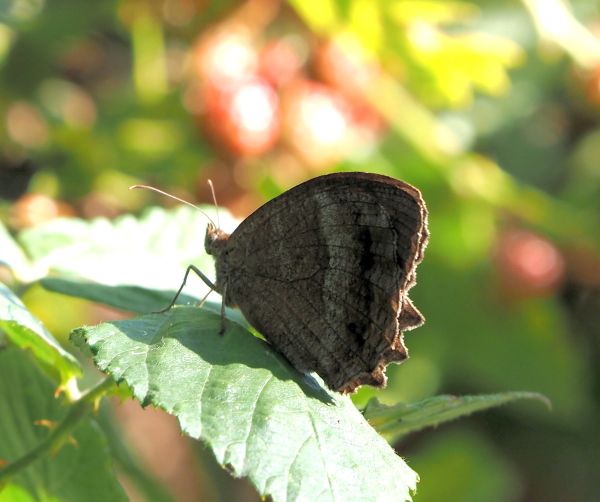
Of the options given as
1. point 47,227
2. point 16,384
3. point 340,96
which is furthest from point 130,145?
point 16,384

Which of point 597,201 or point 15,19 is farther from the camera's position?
point 597,201

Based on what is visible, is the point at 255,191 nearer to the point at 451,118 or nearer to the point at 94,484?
the point at 451,118

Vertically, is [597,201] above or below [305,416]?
below

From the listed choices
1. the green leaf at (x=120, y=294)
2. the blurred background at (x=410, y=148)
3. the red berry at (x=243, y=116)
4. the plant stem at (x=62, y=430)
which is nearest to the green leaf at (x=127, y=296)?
the green leaf at (x=120, y=294)

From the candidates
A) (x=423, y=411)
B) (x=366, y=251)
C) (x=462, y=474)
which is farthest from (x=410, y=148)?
(x=423, y=411)

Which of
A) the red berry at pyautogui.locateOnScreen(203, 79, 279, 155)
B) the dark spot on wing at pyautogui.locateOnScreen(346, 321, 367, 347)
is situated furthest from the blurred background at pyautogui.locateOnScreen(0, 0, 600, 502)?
the dark spot on wing at pyautogui.locateOnScreen(346, 321, 367, 347)

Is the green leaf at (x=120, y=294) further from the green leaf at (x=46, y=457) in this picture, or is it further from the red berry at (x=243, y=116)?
the red berry at (x=243, y=116)
